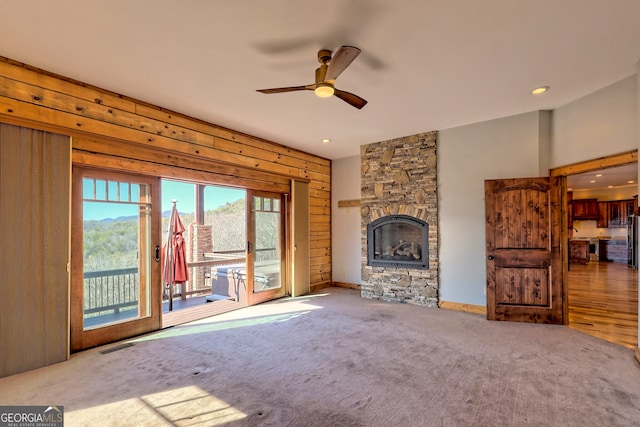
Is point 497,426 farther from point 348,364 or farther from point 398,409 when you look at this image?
point 348,364

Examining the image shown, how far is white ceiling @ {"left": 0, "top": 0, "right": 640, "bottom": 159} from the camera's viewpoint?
231 centimetres

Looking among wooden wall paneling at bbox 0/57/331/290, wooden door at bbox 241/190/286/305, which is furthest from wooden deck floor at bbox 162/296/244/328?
wooden wall paneling at bbox 0/57/331/290

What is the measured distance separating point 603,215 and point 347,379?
1221cm

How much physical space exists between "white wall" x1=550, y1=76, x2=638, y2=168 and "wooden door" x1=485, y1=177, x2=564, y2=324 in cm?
44

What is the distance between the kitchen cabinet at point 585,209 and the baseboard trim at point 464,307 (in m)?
8.83

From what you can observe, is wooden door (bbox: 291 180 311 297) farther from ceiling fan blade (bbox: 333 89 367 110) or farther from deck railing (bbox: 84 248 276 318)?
ceiling fan blade (bbox: 333 89 367 110)

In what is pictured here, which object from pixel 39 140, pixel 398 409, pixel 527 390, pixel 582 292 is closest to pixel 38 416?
pixel 39 140

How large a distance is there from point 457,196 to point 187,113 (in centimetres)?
433

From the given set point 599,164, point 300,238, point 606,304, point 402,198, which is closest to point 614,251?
point 606,304

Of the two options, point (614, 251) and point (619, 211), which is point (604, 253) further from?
point (619, 211)

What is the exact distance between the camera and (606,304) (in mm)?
Answer: 5145

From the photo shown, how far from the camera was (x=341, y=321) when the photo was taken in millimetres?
4465

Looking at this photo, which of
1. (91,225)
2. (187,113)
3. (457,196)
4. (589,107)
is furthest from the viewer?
(457,196)

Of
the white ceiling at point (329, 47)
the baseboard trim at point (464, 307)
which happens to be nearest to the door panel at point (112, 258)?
the white ceiling at point (329, 47)
